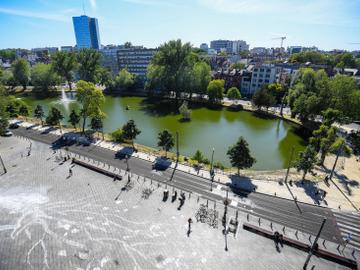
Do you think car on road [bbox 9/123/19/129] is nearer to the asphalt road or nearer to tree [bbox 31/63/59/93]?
the asphalt road

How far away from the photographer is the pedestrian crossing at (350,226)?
1054 inches

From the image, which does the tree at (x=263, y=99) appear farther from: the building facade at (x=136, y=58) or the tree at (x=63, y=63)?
the tree at (x=63, y=63)

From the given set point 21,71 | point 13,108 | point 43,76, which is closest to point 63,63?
point 43,76

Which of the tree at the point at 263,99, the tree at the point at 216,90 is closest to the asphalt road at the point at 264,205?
the tree at the point at 263,99

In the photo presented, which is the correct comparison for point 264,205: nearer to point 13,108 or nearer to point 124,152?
point 124,152

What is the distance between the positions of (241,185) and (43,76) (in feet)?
374

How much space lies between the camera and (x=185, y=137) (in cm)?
6047

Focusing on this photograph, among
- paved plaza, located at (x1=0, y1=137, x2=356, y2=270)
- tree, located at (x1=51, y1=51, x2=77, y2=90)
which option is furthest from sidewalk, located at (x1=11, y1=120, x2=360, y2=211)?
tree, located at (x1=51, y1=51, x2=77, y2=90)

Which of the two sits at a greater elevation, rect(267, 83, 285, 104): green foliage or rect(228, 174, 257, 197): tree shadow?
rect(267, 83, 285, 104): green foliage

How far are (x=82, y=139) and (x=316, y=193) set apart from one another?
163 feet

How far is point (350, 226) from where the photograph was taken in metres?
29.1

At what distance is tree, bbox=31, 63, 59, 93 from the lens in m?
111

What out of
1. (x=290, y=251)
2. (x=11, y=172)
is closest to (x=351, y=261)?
(x=290, y=251)

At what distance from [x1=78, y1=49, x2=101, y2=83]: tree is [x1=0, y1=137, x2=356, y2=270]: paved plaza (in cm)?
8835
